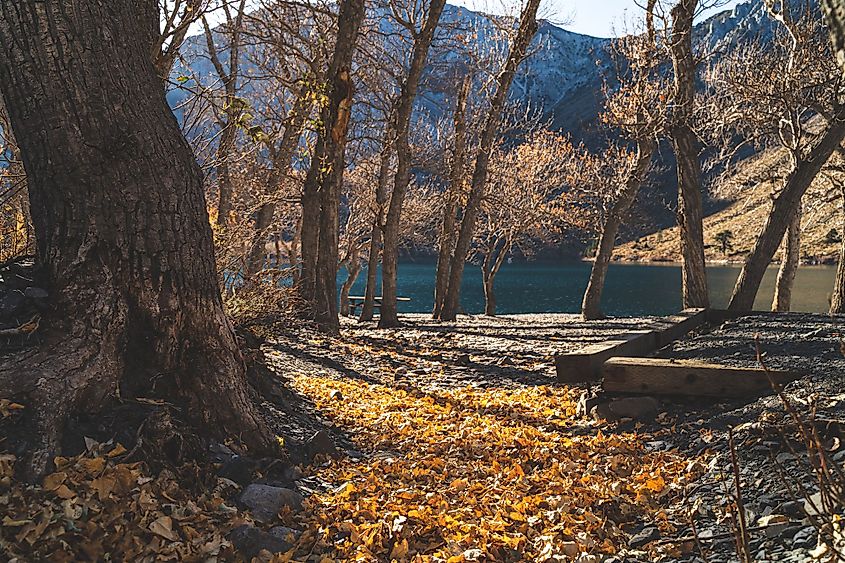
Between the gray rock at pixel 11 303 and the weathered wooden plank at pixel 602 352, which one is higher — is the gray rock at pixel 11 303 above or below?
above

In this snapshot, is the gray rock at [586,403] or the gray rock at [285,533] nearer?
the gray rock at [285,533]

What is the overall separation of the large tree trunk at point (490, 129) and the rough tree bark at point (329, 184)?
368 cm

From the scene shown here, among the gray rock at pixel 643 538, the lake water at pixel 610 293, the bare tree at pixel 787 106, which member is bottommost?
the lake water at pixel 610 293

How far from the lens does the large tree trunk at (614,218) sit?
48.2 ft

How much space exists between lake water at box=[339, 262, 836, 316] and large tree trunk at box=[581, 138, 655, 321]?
16459 mm

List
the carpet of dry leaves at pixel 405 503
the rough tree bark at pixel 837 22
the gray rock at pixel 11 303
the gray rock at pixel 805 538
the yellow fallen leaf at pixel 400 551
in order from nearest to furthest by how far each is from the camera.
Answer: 1. the rough tree bark at pixel 837 22
2. the gray rock at pixel 805 538
3. the carpet of dry leaves at pixel 405 503
4. the yellow fallen leaf at pixel 400 551
5. the gray rock at pixel 11 303

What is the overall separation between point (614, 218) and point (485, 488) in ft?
41.6

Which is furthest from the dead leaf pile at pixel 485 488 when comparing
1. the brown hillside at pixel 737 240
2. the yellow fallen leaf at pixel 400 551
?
the brown hillside at pixel 737 240

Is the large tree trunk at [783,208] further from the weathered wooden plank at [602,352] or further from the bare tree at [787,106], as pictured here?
the weathered wooden plank at [602,352]

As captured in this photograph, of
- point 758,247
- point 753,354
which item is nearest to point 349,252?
point 758,247

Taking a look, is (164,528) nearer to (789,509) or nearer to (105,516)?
(105,516)

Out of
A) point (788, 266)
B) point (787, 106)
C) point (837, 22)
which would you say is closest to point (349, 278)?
point (788, 266)

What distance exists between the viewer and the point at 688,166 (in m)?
11.4

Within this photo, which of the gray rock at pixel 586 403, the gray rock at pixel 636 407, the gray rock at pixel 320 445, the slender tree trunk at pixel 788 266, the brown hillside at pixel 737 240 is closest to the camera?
the gray rock at pixel 320 445
